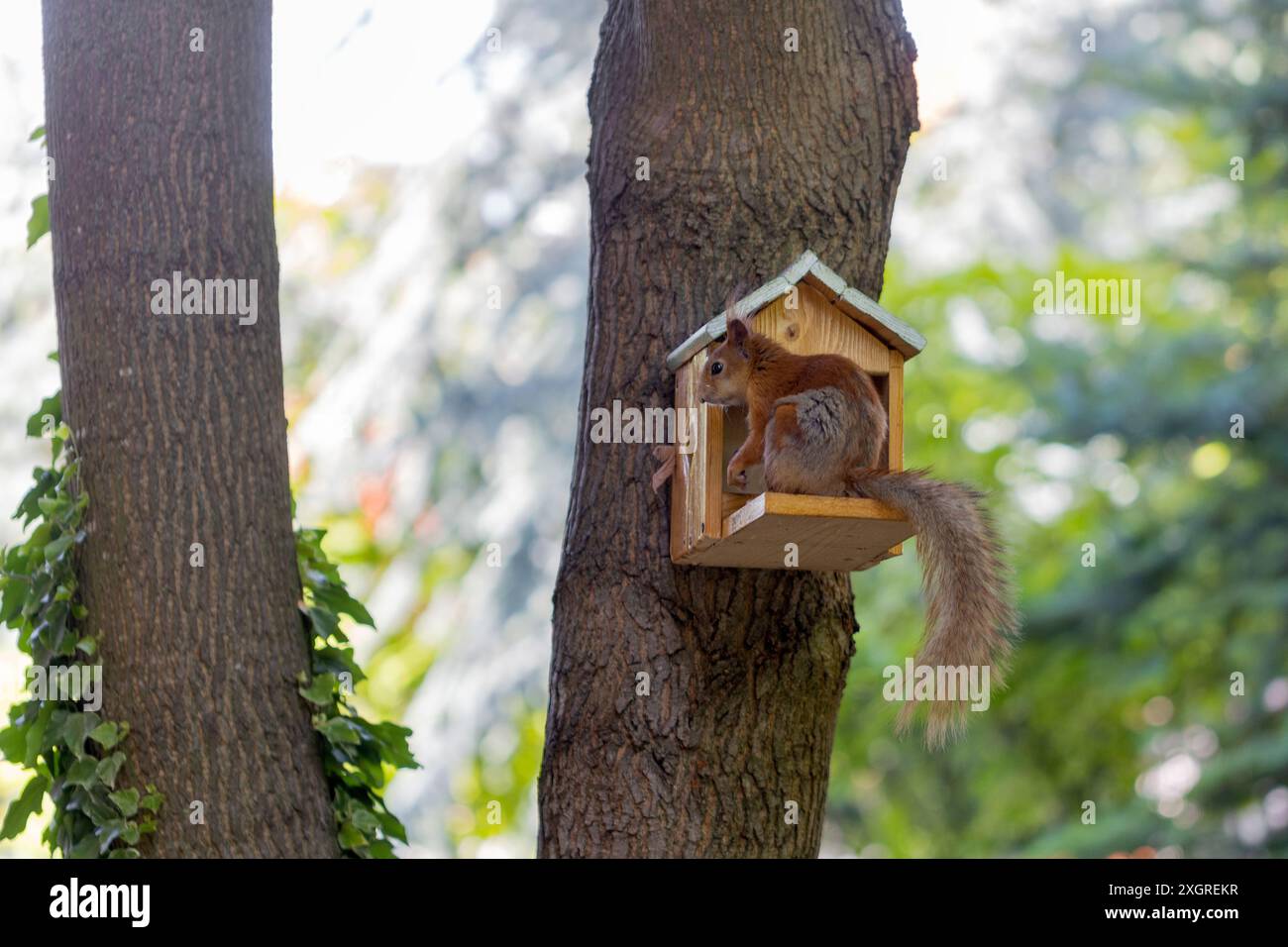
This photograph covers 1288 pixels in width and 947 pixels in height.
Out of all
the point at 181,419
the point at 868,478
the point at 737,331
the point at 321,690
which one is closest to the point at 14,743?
the point at 321,690

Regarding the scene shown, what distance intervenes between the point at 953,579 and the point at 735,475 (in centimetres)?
43

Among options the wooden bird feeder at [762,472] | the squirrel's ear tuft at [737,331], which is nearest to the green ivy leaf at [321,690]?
→ the wooden bird feeder at [762,472]

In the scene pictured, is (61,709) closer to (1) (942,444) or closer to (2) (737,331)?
(2) (737,331)

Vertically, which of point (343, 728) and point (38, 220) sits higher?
point (38, 220)

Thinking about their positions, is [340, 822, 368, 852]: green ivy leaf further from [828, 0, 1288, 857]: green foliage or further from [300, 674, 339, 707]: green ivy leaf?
[828, 0, 1288, 857]: green foliage

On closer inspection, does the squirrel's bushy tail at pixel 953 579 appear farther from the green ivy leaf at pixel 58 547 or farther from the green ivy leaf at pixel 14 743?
the green ivy leaf at pixel 14 743

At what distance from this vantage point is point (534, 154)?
28.8 ft

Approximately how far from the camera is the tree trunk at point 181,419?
240 centimetres

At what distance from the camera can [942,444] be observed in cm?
941

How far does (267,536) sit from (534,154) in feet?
21.6

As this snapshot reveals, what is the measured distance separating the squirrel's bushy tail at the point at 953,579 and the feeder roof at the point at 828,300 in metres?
0.31

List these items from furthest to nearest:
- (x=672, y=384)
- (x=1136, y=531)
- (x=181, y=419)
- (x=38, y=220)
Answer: (x=1136, y=531)
(x=38, y=220)
(x=672, y=384)
(x=181, y=419)
